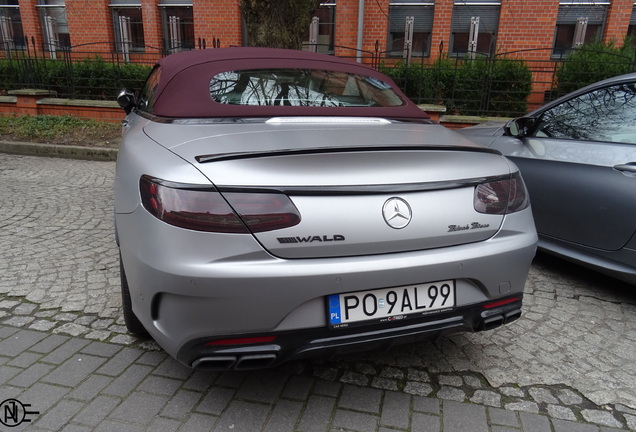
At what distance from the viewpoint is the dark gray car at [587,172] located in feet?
10.5

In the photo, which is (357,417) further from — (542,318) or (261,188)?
(542,318)

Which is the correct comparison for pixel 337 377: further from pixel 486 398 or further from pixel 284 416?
pixel 486 398

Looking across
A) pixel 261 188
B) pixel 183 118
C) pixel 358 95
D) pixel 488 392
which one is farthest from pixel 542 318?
pixel 183 118

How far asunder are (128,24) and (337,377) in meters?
12.4

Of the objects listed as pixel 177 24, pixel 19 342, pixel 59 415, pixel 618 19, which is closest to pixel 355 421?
pixel 59 415

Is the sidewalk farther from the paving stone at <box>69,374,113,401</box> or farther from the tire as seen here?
the tire

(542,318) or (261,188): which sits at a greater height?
(261,188)

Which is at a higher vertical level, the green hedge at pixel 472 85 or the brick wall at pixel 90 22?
the brick wall at pixel 90 22

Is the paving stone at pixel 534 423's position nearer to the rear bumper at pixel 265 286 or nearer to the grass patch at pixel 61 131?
the rear bumper at pixel 265 286

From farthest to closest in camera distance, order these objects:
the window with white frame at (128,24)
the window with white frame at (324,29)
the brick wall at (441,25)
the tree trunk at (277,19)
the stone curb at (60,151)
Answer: the window with white frame at (128,24) < the window with white frame at (324,29) < the brick wall at (441,25) < the stone curb at (60,151) < the tree trunk at (277,19)

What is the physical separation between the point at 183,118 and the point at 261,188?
1.01 m

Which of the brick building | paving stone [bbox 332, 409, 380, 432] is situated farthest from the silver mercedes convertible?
the brick building

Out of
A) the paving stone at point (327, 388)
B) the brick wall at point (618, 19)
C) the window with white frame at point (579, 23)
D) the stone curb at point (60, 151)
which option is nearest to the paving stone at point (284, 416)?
the paving stone at point (327, 388)

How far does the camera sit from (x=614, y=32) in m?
10.2
